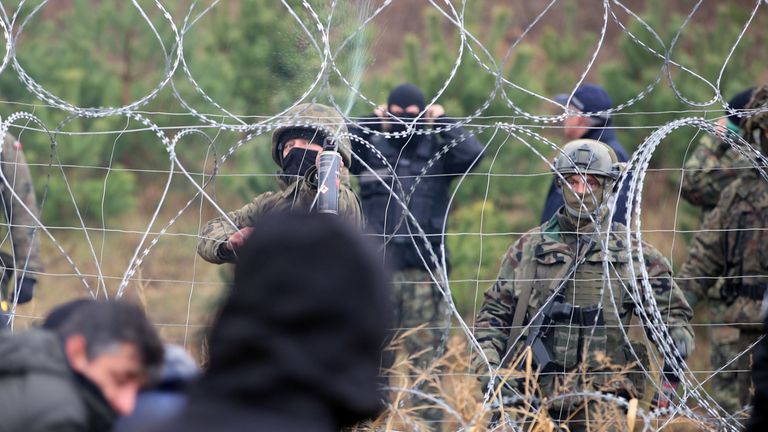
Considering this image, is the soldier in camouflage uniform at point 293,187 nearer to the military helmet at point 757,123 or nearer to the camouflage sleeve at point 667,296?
the camouflage sleeve at point 667,296

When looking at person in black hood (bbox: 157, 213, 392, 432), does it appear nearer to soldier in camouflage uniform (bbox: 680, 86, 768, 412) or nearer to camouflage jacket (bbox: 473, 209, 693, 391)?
camouflage jacket (bbox: 473, 209, 693, 391)

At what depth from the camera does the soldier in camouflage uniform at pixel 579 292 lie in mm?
4332

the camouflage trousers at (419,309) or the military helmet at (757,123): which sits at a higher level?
the military helmet at (757,123)

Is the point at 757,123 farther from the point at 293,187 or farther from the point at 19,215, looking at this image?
the point at 19,215

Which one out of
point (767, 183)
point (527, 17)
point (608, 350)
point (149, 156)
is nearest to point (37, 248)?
Answer: point (608, 350)

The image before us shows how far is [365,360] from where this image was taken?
4.99ft

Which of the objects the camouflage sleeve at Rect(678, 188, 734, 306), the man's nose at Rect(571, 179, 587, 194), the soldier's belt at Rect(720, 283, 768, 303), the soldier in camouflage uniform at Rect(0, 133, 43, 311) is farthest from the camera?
the camouflage sleeve at Rect(678, 188, 734, 306)

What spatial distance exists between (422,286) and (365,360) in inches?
173

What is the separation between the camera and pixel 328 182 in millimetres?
4348

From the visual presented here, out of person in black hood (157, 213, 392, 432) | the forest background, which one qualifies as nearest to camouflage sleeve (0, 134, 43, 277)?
the forest background

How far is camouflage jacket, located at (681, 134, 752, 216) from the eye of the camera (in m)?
6.05

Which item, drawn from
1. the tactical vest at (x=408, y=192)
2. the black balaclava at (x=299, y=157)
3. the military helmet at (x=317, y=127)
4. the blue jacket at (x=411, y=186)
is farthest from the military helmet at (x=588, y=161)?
the tactical vest at (x=408, y=192)

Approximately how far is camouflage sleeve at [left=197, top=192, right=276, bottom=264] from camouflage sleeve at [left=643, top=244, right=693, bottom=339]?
5.11 ft

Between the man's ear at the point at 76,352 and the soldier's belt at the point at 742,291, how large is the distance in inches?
157
